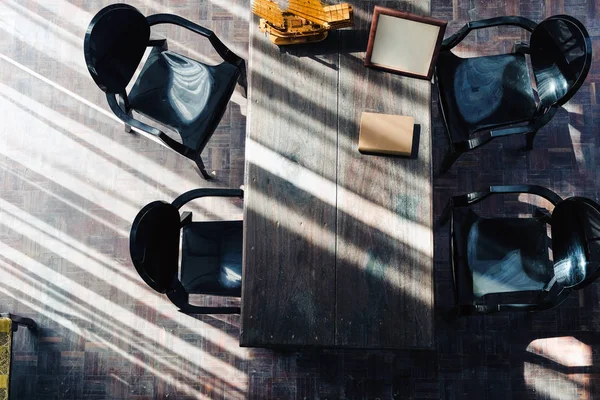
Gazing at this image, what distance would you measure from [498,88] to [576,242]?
1148 mm

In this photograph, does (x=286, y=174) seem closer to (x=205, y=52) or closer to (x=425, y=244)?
(x=425, y=244)

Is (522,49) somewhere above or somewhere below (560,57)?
above

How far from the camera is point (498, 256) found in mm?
3625

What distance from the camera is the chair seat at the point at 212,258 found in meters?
3.65

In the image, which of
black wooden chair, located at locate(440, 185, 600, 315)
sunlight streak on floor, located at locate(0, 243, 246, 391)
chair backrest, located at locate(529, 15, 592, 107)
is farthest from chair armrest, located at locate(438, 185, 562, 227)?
sunlight streak on floor, located at locate(0, 243, 246, 391)

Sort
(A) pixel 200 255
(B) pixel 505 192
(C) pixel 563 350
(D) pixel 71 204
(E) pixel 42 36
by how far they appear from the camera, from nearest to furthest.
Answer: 1. (B) pixel 505 192
2. (A) pixel 200 255
3. (C) pixel 563 350
4. (D) pixel 71 204
5. (E) pixel 42 36

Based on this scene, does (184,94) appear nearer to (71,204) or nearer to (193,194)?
(193,194)

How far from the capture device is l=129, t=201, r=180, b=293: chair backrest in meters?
3.15

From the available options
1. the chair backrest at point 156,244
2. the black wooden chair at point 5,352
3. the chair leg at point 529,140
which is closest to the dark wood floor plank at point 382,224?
the chair backrest at point 156,244

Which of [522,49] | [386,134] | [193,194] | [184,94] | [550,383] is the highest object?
[522,49]

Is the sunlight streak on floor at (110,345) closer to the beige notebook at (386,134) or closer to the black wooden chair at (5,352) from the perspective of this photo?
the black wooden chair at (5,352)

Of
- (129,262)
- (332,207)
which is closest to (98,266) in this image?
→ (129,262)

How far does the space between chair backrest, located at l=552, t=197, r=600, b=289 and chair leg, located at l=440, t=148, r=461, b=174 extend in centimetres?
74

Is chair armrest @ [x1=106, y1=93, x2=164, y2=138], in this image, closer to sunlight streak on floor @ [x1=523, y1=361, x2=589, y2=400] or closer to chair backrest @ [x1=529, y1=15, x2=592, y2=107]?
chair backrest @ [x1=529, y1=15, x2=592, y2=107]
